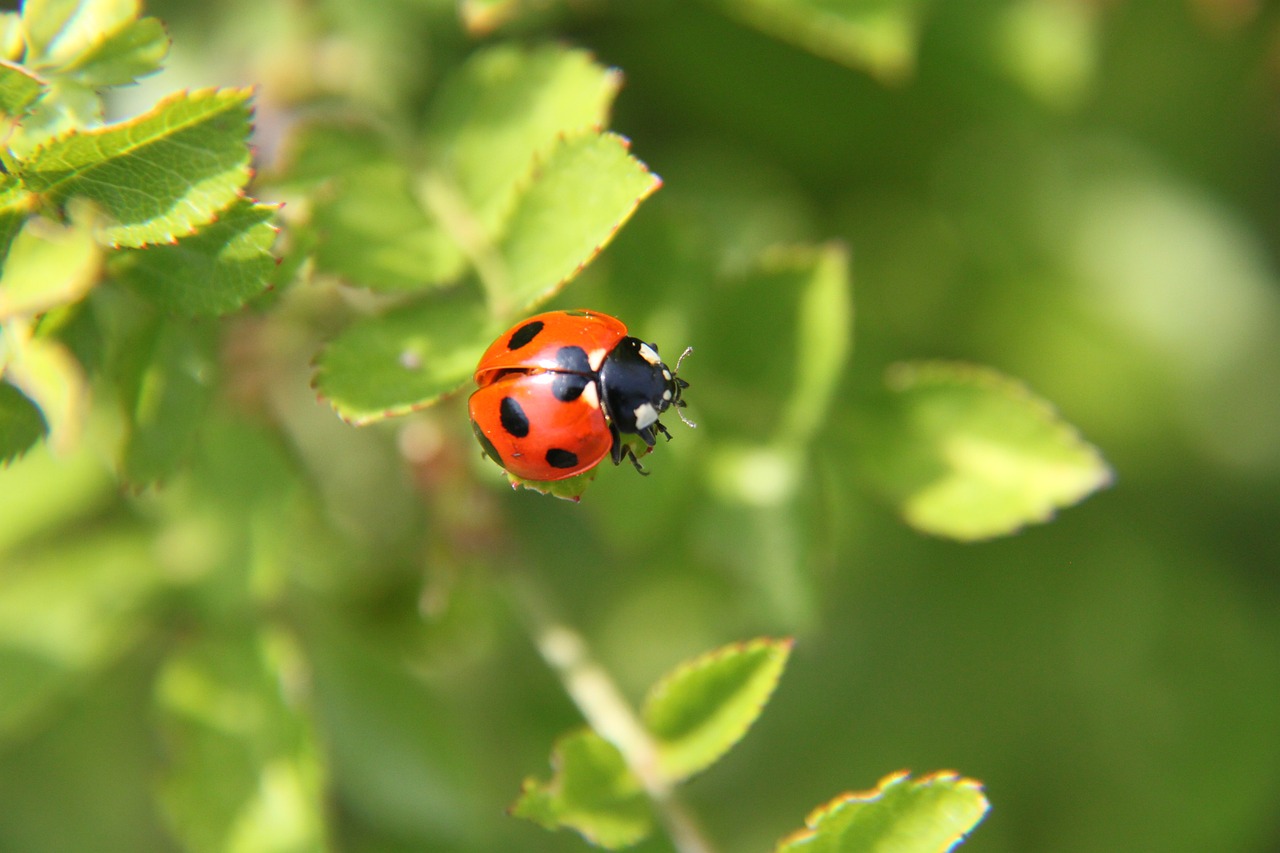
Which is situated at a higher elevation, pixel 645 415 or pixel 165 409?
pixel 165 409

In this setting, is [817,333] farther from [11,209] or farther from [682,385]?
[11,209]

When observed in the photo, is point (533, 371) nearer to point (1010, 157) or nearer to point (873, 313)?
point (873, 313)

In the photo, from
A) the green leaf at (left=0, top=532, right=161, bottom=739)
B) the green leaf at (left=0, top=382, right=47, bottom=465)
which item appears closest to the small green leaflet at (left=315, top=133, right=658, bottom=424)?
the green leaf at (left=0, top=382, right=47, bottom=465)

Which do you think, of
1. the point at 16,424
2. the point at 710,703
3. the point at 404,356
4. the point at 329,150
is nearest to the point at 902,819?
the point at 710,703

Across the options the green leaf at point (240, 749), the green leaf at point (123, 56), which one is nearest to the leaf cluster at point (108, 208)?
the green leaf at point (123, 56)

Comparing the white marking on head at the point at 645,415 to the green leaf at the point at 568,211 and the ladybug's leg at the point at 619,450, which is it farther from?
the green leaf at the point at 568,211

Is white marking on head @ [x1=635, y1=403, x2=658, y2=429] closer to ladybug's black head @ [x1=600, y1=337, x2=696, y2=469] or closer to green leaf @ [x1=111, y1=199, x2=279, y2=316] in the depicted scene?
ladybug's black head @ [x1=600, y1=337, x2=696, y2=469]

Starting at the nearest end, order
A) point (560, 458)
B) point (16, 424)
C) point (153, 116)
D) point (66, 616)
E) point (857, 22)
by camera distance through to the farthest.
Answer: point (153, 116) < point (16, 424) < point (560, 458) < point (857, 22) < point (66, 616)

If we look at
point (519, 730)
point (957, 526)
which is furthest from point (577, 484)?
point (519, 730)
